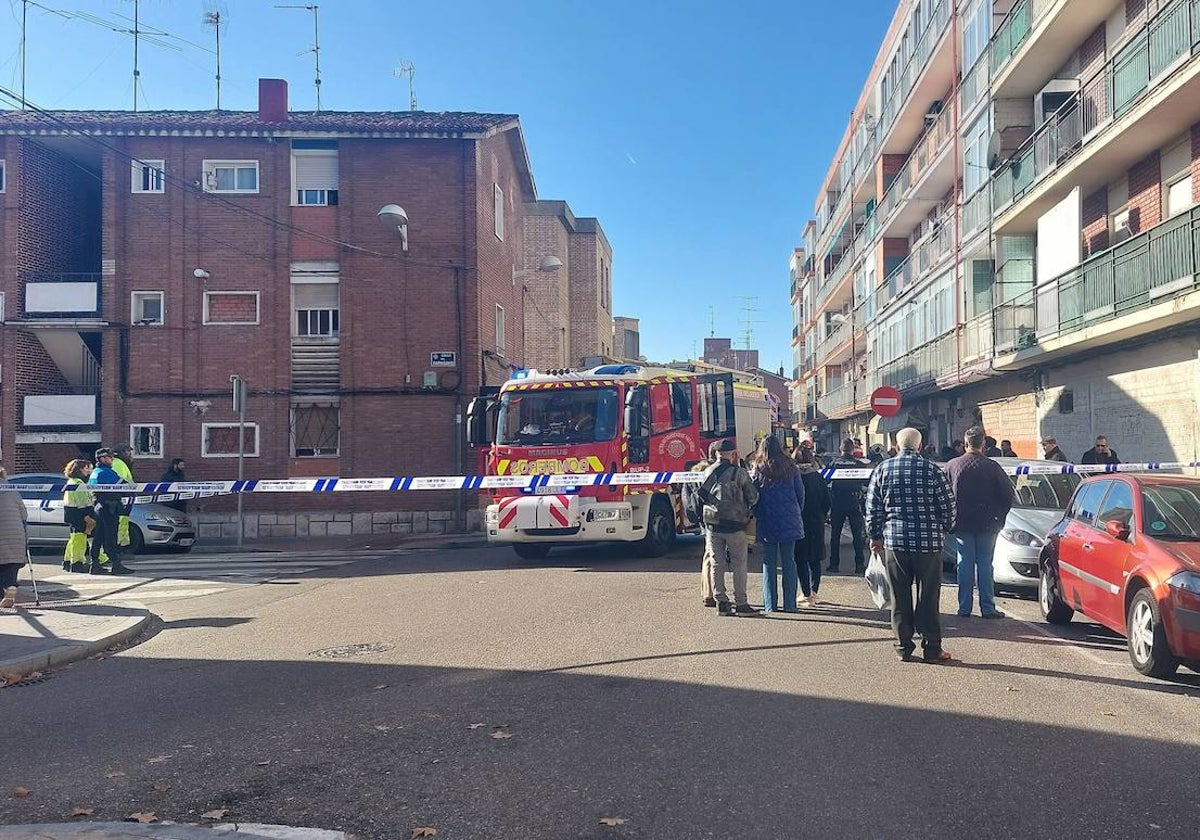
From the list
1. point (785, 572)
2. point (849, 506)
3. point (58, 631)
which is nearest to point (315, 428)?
point (58, 631)

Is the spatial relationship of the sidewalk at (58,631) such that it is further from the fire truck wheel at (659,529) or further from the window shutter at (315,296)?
the window shutter at (315,296)

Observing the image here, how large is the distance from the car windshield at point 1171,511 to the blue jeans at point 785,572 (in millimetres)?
3035

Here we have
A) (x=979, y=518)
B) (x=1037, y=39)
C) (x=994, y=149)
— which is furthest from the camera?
(x=994, y=149)

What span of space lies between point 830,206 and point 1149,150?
3480 cm

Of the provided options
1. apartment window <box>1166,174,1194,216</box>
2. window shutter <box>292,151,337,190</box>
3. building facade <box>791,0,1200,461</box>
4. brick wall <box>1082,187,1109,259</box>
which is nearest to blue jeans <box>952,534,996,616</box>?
building facade <box>791,0,1200,461</box>

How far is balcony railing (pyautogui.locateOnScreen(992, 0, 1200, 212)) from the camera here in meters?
14.7

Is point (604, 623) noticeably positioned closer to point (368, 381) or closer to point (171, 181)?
point (368, 381)

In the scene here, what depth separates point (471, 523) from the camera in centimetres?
2162

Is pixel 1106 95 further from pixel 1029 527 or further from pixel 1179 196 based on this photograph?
pixel 1029 527

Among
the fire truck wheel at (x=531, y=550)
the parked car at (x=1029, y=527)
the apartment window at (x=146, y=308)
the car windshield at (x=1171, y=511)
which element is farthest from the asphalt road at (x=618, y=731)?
the apartment window at (x=146, y=308)

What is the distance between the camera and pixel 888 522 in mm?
7285

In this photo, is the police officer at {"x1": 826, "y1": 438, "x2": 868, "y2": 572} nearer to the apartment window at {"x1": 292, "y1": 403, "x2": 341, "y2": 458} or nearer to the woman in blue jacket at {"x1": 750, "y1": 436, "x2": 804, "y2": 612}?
the woman in blue jacket at {"x1": 750, "y1": 436, "x2": 804, "y2": 612}

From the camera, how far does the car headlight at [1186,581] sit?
6.22m

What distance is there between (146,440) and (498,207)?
408 inches
